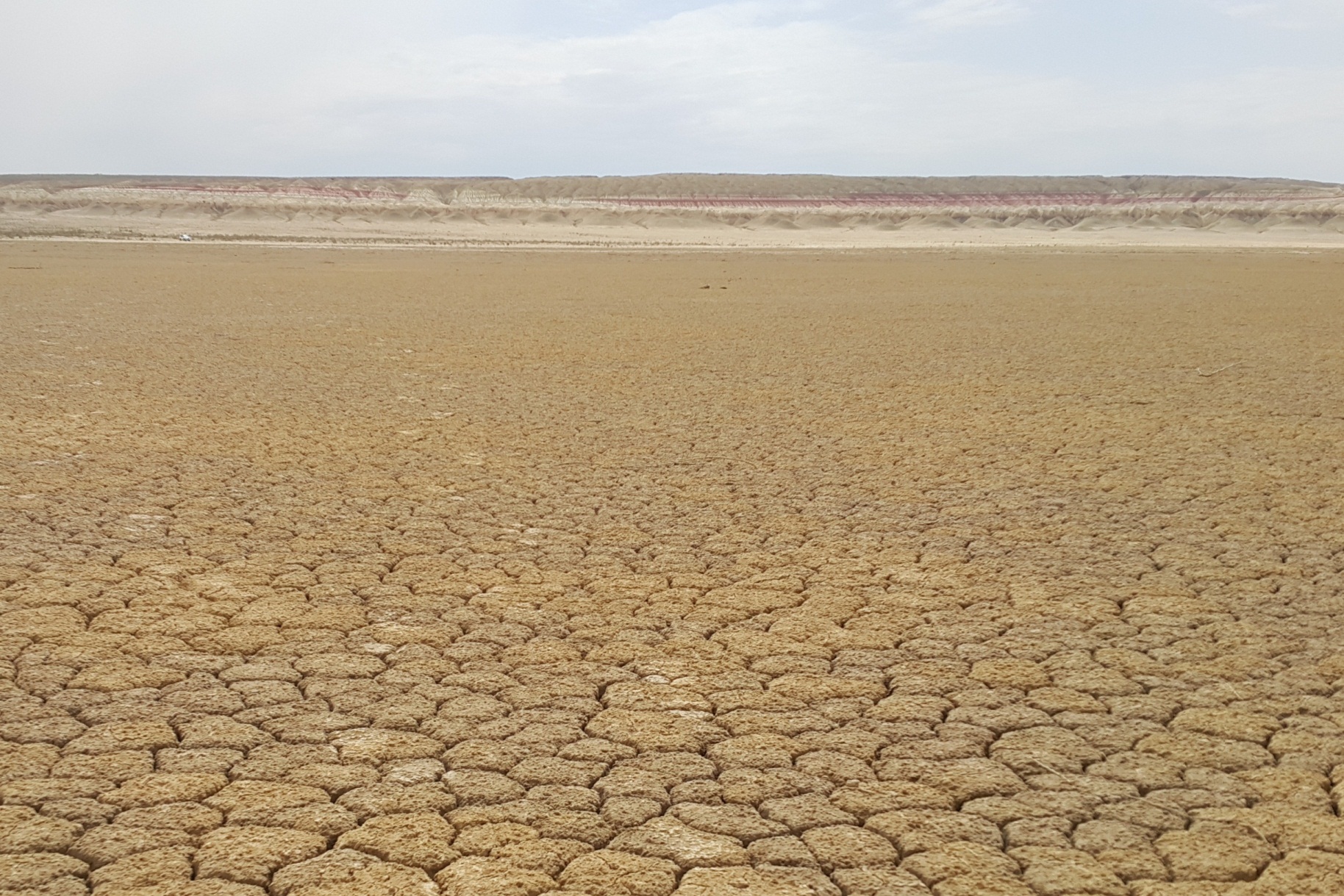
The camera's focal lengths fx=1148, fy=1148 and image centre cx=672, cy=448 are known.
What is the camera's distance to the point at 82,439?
780 cm

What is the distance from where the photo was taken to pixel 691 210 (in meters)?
73.2

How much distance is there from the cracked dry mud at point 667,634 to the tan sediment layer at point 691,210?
3893 cm

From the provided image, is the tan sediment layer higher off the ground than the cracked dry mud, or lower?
higher

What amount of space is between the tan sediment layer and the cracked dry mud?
38.9m

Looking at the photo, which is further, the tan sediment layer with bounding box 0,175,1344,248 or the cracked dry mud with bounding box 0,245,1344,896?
the tan sediment layer with bounding box 0,175,1344,248

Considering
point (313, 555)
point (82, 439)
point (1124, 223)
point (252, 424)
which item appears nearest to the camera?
point (313, 555)

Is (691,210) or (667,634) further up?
(691,210)

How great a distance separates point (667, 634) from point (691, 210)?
70.4 metres

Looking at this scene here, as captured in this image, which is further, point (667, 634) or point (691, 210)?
point (691, 210)

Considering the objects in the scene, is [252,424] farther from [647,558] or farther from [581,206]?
[581,206]

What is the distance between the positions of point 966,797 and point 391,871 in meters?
1.60

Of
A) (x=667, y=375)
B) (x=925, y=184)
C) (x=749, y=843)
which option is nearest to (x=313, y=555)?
(x=749, y=843)

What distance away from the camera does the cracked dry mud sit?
9.90 ft

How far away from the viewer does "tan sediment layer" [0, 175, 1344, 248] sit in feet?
181
